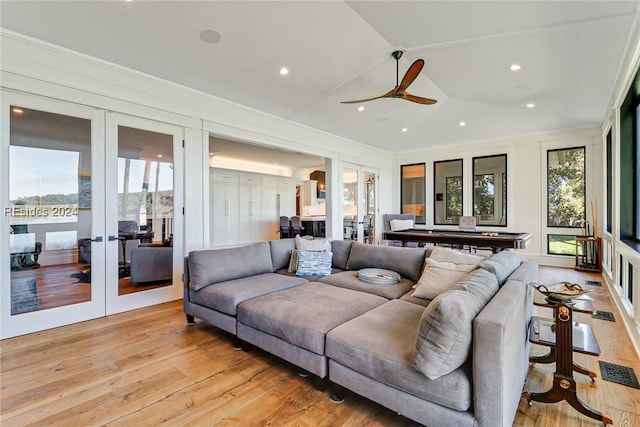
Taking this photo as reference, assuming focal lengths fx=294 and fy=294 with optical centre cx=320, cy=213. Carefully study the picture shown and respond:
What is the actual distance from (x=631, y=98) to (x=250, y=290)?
192 inches

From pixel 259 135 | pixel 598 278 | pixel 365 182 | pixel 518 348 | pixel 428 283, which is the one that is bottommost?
pixel 598 278

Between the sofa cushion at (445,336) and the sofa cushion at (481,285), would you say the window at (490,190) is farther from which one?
the sofa cushion at (445,336)

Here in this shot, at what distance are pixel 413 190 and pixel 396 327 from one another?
23.2ft

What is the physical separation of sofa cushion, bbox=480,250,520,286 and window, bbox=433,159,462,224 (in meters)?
5.40

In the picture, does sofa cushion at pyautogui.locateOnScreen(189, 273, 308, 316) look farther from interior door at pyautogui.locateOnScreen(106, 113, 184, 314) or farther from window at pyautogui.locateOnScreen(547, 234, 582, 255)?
window at pyautogui.locateOnScreen(547, 234, 582, 255)

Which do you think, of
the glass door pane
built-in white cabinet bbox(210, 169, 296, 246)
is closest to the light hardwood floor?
the glass door pane

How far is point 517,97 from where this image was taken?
4609mm

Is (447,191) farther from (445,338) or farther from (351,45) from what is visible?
(445,338)

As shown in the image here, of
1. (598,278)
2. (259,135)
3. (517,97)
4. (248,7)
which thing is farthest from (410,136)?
(248,7)

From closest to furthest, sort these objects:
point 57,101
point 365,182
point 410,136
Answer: point 57,101, point 410,136, point 365,182

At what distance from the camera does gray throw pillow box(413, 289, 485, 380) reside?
1.37 m

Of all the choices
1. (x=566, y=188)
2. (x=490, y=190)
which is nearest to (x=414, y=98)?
(x=490, y=190)

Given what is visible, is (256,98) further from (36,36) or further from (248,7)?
(36,36)

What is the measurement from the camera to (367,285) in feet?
9.39
